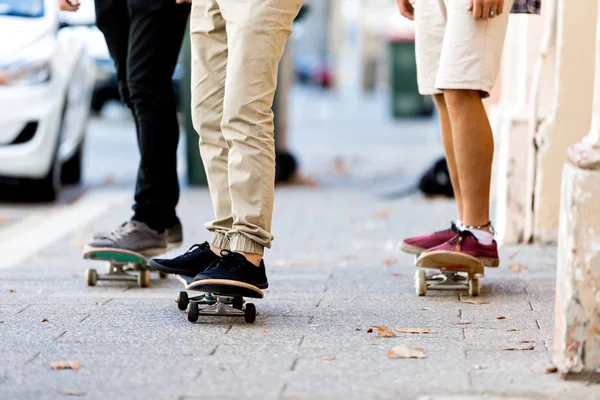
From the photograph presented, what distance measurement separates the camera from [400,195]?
9344 mm

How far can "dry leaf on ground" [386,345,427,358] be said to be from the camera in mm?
3254

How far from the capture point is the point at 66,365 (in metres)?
3.12

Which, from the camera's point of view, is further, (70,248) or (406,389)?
(70,248)

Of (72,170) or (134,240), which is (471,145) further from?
(72,170)

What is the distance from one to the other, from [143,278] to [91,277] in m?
0.24

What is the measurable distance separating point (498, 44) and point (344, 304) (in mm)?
1191

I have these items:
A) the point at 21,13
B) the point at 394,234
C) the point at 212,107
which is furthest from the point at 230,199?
the point at 21,13

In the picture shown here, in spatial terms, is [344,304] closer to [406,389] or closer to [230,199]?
[230,199]

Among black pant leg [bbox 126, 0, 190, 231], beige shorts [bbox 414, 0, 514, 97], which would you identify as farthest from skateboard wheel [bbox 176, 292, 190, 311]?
beige shorts [bbox 414, 0, 514, 97]

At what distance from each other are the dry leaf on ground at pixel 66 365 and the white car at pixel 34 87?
5.13m

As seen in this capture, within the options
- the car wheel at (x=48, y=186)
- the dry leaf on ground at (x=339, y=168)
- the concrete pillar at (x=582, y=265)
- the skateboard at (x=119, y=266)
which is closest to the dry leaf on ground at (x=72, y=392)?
the concrete pillar at (x=582, y=265)

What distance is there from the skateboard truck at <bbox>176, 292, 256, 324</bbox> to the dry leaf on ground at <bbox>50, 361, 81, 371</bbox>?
2.08ft

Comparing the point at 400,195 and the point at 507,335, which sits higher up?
the point at 507,335

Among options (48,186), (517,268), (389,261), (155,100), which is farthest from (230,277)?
(48,186)
